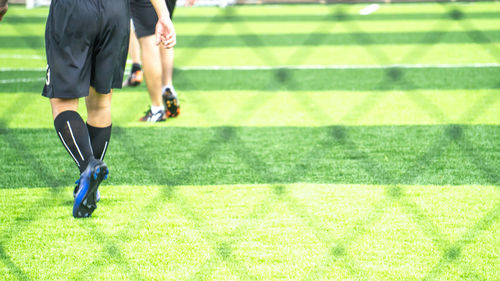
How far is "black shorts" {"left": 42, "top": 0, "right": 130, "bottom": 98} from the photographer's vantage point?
2.02 metres

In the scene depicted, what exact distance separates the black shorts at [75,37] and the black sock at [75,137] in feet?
0.31

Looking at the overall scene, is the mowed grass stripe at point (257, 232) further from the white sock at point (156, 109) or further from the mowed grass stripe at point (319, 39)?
the mowed grass stripe at point (319, 39)

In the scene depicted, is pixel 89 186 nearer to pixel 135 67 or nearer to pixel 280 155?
pixel 280 155

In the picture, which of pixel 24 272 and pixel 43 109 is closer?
pixel 24 272

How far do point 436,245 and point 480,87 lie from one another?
2757 millimetres

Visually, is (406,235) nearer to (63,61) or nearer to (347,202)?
(347,202)

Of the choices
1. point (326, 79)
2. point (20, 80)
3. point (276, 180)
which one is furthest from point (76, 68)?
point (20, 80)

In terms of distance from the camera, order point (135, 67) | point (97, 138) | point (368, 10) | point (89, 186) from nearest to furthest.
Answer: point (89, 186) < point (97, 138) < point (135, 67) < point (368, 10)

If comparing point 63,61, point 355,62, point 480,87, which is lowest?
point 355,62

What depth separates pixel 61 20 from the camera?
203cm

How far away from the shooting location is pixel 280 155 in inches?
117

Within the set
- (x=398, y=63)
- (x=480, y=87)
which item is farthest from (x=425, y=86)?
(x=398, y=63)

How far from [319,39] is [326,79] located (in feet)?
9.11

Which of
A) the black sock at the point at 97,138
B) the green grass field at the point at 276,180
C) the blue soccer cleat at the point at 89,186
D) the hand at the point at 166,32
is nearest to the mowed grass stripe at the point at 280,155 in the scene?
the green grass field at the point at 276,180
